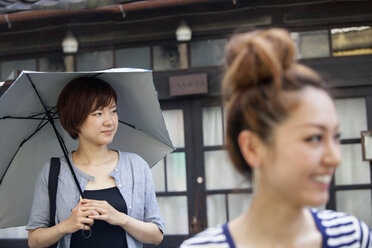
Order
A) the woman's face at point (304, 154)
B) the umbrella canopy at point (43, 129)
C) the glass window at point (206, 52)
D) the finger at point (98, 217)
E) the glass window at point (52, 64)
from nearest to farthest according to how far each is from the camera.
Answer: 1. the woman's face at point (304, 154)
2. the finger at point (98, 217)
3. the umbrella canopy at point (43, 129)
4. the glass window at point (206, 52)
5. the glass window at point (52, 64)

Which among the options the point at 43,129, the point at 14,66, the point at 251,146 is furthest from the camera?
the point at 14,66

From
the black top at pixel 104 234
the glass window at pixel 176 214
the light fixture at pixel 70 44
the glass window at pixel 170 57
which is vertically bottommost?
the glass window at pixel 176 214

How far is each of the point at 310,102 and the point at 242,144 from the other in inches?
7.5

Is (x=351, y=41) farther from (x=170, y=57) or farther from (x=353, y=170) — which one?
(x=170, y=57)

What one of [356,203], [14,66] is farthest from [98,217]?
[14,66]

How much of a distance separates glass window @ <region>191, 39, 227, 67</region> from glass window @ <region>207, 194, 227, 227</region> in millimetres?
1458

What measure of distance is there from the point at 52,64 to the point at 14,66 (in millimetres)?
484

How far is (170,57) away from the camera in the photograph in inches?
241

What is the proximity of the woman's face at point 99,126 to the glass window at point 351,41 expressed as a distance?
3758 millimetres

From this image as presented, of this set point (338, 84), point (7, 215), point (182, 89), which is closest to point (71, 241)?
point (7, 215)

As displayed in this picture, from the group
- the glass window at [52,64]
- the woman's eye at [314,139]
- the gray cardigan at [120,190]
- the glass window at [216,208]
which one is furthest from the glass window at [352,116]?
the woman's eye at [314,139]

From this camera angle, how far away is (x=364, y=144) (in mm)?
5703

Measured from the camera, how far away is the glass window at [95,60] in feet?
20.8

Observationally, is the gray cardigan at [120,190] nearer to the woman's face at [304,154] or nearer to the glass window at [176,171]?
the woman's face at [304,154]
